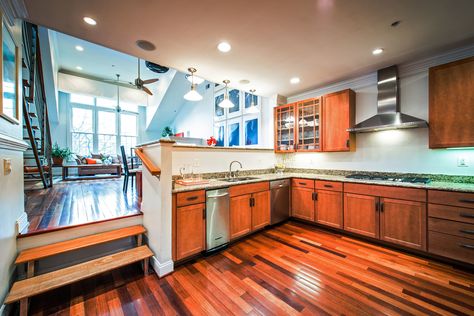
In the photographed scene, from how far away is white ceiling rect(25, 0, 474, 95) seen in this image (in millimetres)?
1733

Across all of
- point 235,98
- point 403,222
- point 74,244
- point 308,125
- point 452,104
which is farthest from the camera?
point 235,98

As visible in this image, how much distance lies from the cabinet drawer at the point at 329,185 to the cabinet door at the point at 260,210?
0.89 m

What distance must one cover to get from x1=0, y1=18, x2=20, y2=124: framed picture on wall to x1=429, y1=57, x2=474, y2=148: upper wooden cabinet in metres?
4.55

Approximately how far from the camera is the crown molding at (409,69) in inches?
98.0

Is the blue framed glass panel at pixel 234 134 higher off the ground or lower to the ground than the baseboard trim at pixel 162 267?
higher

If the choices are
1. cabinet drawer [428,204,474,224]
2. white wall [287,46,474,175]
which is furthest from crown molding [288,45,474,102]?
cabinet drawer [428,204,474,224]

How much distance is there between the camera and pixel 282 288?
1.82m

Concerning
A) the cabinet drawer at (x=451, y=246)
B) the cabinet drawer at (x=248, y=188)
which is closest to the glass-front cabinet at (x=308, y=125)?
the cabinet drawer at (x=248, y=188)

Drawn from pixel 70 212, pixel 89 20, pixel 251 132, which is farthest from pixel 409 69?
pixel 70 212

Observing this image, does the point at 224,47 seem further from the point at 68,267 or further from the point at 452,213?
the point at 452,213

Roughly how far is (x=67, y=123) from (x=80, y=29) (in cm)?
818

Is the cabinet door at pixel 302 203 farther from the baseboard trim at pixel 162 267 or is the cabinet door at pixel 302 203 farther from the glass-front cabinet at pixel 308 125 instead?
the baseboard trim at pixel 162 267

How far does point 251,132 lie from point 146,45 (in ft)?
12.0

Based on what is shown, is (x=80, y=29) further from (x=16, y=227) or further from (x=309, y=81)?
(x=309, y=81)
